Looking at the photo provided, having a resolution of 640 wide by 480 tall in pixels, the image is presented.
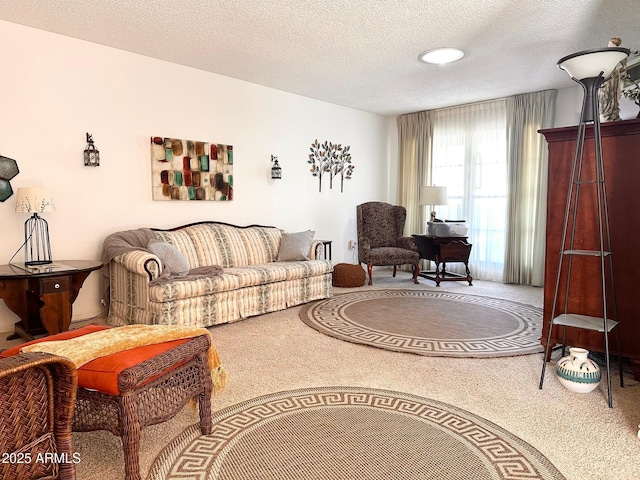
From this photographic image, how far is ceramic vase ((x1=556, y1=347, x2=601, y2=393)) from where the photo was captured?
248cm

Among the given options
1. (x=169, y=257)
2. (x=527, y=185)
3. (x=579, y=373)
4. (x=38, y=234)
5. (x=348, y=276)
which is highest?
(x=527, y=185)

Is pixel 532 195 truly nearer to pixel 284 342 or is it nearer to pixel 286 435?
pixel 284 342

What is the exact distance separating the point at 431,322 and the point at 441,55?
2600 mm

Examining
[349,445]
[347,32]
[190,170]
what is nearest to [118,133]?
[190,170]

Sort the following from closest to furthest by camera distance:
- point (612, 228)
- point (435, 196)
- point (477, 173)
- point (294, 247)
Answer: point (612, 228) → point (294, 247) → point (435, 196) → point (477, 173)

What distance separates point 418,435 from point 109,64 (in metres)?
4.13

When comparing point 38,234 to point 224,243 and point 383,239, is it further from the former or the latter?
point 383,239

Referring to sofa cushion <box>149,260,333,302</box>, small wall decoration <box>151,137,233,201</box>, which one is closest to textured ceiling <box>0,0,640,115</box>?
small wall decoration <box>151,137,233,201</box>

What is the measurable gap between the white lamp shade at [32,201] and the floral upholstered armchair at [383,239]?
3788 millimetres

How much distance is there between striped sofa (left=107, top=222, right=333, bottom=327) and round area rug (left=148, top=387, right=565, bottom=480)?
150 cm

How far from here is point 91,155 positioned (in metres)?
3.94

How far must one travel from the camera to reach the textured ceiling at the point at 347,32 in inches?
127

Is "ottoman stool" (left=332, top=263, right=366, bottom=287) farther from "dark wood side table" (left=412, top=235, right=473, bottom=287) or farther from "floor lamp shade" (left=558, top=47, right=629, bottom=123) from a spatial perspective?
"floor lamp shade" (left=558, top=47, right=629, bottom=123)

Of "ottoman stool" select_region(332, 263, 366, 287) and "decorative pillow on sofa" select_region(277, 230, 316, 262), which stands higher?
"decorative pillow on sofa" select_region(277, 230, 316, 262)
